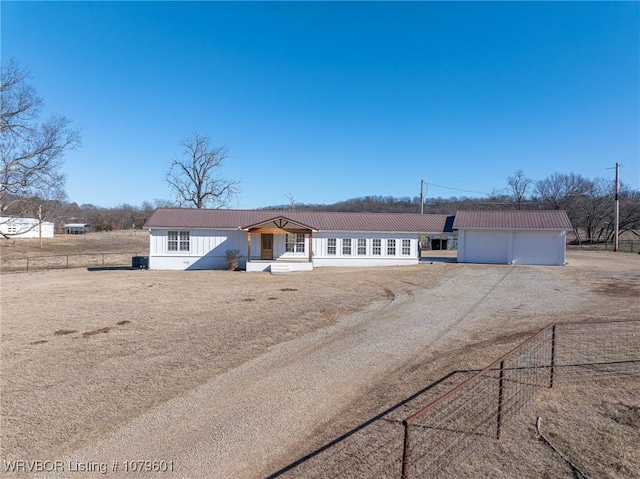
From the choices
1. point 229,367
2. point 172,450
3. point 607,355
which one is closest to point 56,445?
point 172,450

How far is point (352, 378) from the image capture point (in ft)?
22.4

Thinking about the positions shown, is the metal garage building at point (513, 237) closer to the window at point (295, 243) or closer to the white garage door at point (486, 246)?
the white garage door at point (486, 246)

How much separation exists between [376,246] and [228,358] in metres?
20.7

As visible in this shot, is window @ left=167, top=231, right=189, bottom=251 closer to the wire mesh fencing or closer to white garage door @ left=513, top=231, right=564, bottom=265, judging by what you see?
the wire mesh fencing

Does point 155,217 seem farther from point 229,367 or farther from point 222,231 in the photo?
point 229,367

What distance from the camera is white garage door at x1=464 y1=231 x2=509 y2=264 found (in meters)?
28.3

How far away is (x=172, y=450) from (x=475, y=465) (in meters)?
3.58

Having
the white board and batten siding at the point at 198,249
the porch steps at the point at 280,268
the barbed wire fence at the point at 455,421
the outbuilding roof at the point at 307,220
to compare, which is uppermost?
the outbuilding roof at the point at 307,220

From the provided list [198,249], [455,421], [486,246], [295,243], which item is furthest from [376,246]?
[455,421]

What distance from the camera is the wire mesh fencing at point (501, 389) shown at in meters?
4.55

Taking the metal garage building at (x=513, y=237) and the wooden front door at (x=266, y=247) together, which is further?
the metal garage building at (x=513, y=237)

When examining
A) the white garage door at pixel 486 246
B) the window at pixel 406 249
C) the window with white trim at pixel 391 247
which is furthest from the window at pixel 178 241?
the white garage door at pixel 486 246

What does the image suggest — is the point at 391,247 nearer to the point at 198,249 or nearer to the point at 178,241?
the point at 198,249

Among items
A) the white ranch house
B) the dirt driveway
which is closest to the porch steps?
the white ranch house
